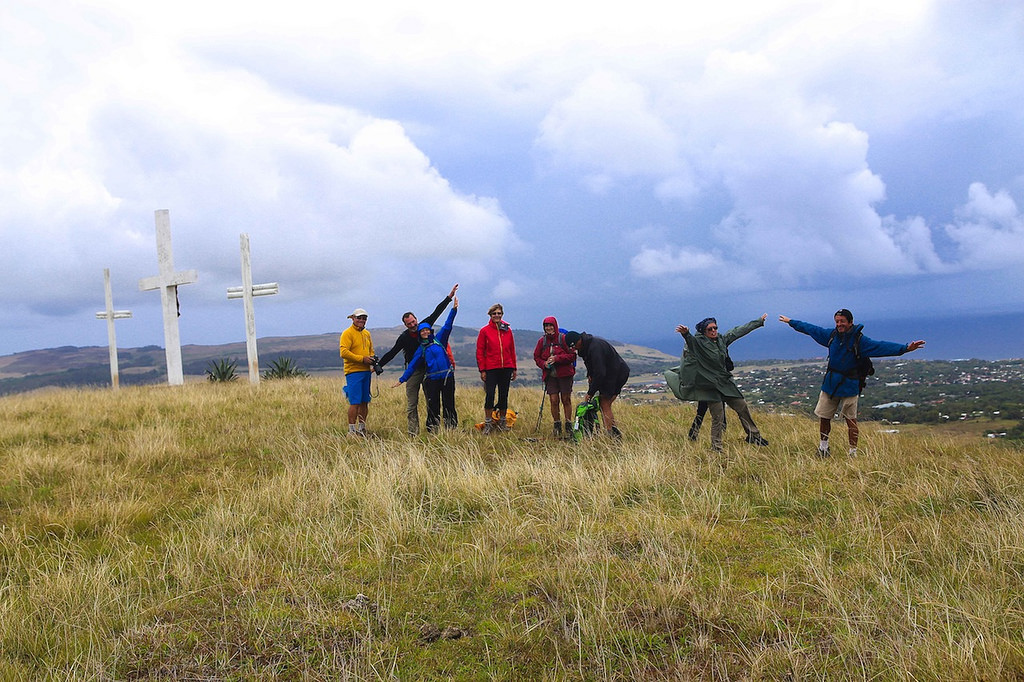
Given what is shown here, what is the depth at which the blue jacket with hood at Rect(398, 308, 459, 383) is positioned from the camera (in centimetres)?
905

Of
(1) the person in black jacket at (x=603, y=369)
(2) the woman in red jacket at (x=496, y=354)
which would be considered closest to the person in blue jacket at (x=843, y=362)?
(1) the person in black jacket at (x=603, y=369)

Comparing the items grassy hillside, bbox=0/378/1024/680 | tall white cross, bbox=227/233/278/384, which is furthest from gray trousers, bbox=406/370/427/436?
tall white cross, bbox=227/233/278/384

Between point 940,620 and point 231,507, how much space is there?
5291mm

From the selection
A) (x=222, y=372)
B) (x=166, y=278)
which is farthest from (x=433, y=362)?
(x=222, y=372)

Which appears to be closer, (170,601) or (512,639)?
(512,639)

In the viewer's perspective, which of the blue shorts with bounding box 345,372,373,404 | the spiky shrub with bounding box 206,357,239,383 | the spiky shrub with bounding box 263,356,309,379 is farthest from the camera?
the spiky shrub with bounding box 263,356,309,379

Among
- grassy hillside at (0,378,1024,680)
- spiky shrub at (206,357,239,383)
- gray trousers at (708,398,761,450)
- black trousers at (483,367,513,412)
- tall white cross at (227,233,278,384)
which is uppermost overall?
tall white cross at (227,233,278,384)

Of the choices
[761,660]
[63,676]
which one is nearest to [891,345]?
[761,660]

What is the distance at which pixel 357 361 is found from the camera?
906 centimetres

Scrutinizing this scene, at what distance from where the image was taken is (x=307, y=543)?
4.58 m

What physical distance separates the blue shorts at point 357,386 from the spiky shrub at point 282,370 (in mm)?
11641

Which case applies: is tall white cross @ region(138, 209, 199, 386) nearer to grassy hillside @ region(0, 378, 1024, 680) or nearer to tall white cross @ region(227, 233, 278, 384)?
tall white cross @ region(227, 233, 278, 384)

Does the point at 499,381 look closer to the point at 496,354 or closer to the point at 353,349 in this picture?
the point at 496,354

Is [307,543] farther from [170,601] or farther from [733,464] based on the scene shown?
[733,464]
